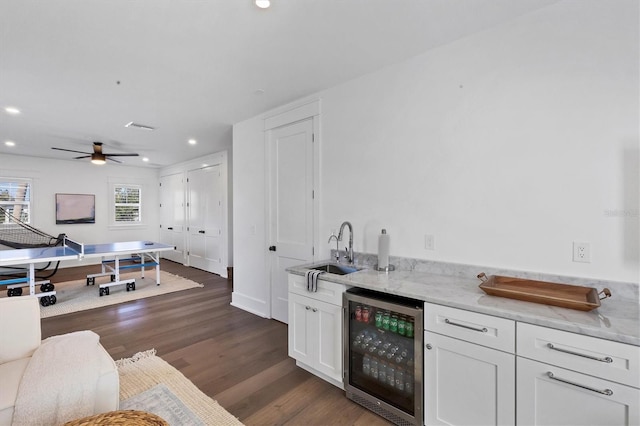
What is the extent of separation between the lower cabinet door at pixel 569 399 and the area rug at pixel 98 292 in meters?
4.96

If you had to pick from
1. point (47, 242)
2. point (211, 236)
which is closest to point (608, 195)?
point (211, 236)

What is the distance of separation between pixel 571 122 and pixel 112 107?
4.40 m

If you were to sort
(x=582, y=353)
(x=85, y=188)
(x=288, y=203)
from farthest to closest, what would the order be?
(x=85, y=188)
(x=288, y=203)
(x=582, y=353)

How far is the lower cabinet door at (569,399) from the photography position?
3.89ft

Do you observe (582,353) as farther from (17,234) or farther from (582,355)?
(17,234)

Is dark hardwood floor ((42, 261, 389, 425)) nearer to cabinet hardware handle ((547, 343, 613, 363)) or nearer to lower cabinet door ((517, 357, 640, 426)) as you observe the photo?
lower cabinet door ((517, 357, 640, 426))

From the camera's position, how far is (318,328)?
2.28 metres

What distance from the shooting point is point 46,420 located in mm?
1451

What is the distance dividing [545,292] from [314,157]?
7.29ft

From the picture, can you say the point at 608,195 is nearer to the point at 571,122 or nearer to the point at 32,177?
the point at 571,122

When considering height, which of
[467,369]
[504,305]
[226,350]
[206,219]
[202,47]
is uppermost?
[202,47]

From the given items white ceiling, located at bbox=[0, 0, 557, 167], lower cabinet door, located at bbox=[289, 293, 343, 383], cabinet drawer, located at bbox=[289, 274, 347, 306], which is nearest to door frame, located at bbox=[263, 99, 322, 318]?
white ceiling, located at bbox=[0, 0, 557, 167]

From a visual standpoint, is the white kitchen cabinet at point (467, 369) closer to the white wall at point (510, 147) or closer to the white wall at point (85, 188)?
the white wall at point (510, 147)

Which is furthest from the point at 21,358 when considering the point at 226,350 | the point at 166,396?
the point at 226,350
